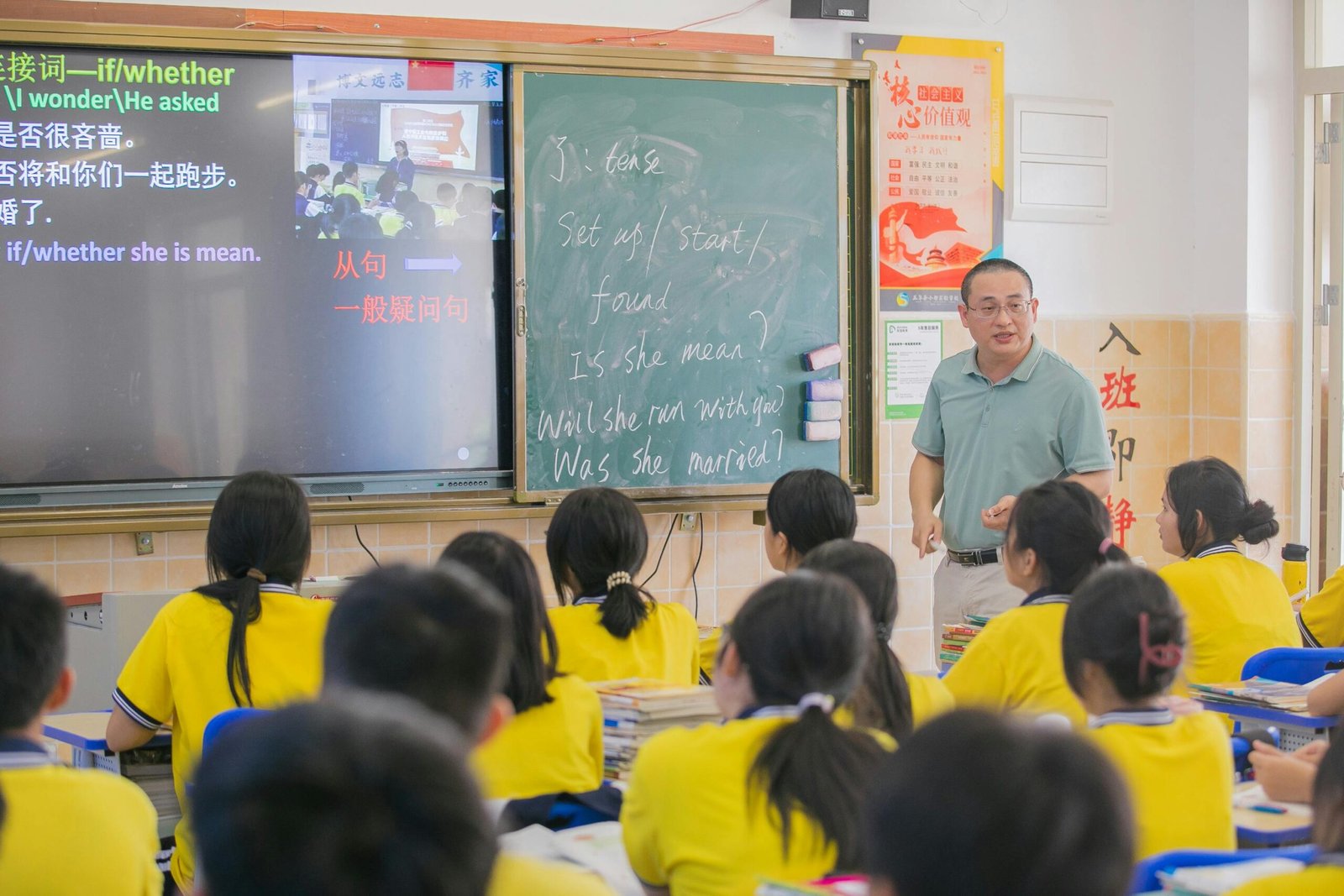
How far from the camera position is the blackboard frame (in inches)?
163

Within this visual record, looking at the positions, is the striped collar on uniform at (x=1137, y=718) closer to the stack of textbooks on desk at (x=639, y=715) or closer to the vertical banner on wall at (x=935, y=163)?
the stack of textbooks on desk at (x=639, y=715)

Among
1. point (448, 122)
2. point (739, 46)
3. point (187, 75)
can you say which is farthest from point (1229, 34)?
point (187, 75)

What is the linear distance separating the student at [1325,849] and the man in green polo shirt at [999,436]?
2.49 meters

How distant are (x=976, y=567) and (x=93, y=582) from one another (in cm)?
269

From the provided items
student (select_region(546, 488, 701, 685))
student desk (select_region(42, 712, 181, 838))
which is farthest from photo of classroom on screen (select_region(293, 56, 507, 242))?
student desk (select_region(42, 712, 181, 838))

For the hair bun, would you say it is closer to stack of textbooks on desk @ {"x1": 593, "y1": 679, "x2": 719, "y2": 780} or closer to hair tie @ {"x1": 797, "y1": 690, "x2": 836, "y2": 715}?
stack of textbooks on desk @ {"x1": 593, "y1": 679, "x2": 719, "y2": 780}

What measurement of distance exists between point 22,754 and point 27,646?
144 mm

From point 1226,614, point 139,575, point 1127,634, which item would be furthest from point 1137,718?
point 139,575

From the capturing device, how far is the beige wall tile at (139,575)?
4348 mm

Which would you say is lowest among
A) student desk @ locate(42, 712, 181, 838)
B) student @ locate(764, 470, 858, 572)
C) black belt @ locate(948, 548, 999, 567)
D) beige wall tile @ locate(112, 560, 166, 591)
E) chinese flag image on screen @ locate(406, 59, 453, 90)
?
student desk @ locate(42, 712, 181, 838)

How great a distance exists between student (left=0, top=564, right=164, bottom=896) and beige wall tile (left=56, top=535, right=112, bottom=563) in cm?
261

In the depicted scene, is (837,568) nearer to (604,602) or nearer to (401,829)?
(604,602)

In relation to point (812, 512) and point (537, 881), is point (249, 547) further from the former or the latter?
point (537, 881)

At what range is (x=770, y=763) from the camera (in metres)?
1.78
